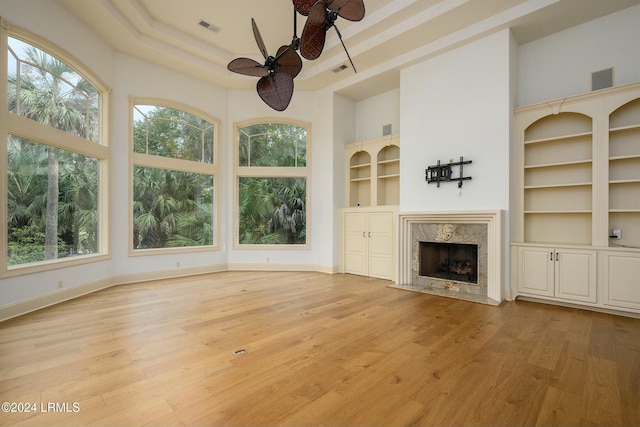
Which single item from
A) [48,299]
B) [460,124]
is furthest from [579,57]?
[48,299]

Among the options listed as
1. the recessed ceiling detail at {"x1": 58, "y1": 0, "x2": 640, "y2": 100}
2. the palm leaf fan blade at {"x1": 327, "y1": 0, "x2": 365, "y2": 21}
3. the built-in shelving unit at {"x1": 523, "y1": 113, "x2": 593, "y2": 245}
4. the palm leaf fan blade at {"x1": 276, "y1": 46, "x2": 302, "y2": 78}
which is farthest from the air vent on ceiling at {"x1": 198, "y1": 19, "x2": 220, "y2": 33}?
the built-in shelving unit at {"x1": 523, "y1": 113, "x2": 593, "y2": 245}

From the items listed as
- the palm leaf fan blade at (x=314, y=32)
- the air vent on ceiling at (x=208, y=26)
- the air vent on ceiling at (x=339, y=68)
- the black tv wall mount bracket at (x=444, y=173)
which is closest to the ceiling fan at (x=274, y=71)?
the palm leaf fan blade at (x=314, y=32)

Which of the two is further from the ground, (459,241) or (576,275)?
(459,241)

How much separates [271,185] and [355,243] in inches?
92.1

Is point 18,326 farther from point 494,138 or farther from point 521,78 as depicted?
point 521,78

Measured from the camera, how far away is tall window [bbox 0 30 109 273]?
3750mm

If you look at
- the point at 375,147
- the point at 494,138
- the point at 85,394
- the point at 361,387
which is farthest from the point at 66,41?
the point at 494,138

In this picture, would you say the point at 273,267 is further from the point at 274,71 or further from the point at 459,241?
the point at 274,71

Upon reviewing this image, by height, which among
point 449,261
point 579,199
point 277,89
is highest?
point 277,89

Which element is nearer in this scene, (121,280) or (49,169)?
(49,169)

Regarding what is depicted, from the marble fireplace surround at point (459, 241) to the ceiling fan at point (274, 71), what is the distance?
10.8 ft

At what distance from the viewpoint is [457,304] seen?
425 centimetres

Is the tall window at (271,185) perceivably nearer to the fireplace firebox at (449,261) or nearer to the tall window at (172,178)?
the tall window at (172,178)

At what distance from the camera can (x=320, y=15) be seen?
7.52 feet
